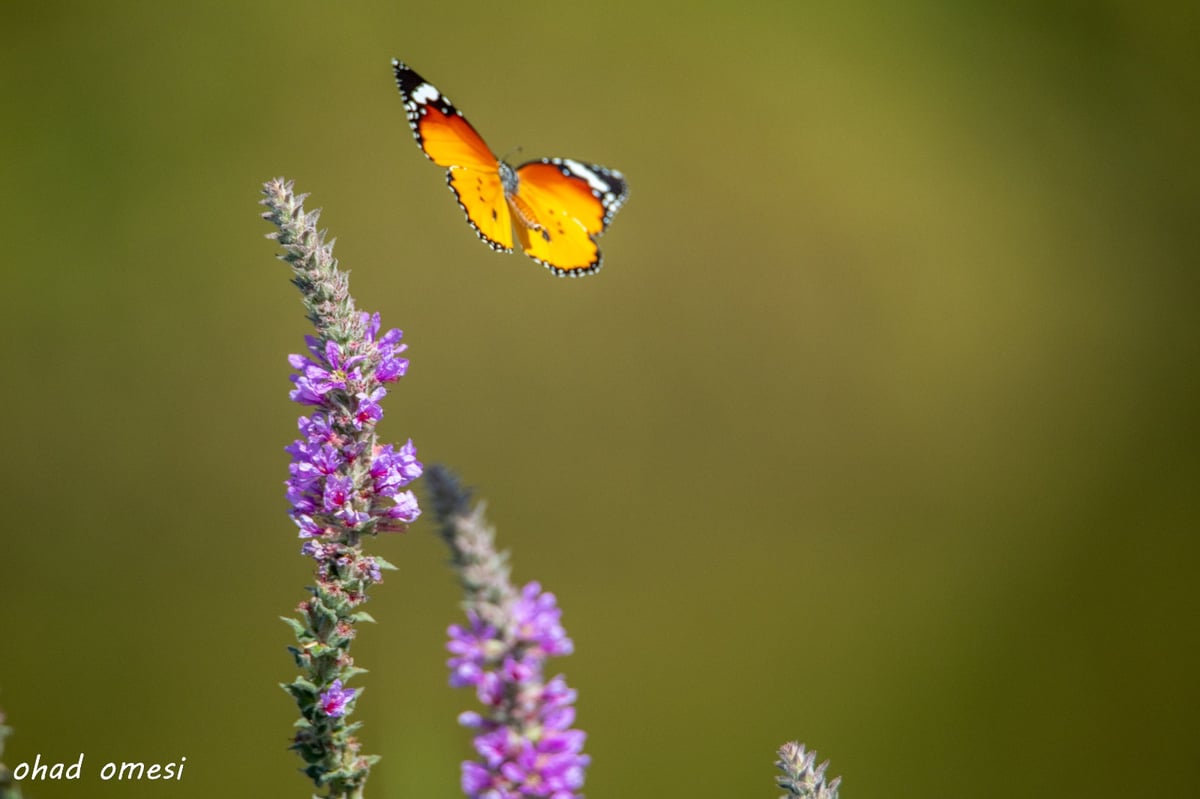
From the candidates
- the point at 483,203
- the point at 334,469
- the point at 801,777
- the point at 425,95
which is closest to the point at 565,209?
the point at 483,203

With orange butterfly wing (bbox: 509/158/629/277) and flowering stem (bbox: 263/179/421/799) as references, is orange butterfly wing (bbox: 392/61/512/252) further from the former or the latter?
flowering stem (bbox: 263/179/421/799)

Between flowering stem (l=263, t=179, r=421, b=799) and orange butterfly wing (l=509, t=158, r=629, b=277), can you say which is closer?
flowering stem (l=263, t=179, r=421, b=799)

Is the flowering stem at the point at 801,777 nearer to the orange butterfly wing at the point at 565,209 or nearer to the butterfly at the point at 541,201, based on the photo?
the butterfly at the point at 541,201

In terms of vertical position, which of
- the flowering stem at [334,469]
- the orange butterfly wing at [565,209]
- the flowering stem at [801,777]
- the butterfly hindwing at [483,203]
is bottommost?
the flowering stem at [801,777]

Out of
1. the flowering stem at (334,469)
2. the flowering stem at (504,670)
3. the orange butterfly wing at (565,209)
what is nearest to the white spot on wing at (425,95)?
the orange butterfly wing at (565,209)

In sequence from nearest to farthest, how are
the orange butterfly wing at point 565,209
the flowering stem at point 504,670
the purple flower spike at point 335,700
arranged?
1. the flowering stem at point 504,670
2. the purple flower spike at point 335,700
3. the orange butterfly wing at point 565,209

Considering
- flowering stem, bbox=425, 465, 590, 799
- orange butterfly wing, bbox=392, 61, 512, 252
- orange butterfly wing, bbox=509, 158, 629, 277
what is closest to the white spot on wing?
orange butterfly wing, bbox=392, 61, 512, 252
